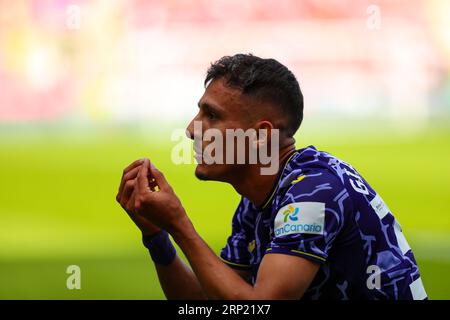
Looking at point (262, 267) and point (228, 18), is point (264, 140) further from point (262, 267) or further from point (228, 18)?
point (228, 18)

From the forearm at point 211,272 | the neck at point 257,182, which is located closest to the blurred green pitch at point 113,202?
the neck at point 257,182

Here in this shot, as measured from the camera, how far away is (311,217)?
8.64 feet

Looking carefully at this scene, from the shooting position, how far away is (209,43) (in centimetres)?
1197

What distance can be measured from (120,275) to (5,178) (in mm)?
5092

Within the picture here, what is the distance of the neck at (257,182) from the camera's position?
2.93 m

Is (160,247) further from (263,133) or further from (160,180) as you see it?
(263,133)

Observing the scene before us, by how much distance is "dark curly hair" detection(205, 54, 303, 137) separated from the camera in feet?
9.57

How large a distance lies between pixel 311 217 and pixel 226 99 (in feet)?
1.89

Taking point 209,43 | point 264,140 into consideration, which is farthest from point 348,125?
point 264,140

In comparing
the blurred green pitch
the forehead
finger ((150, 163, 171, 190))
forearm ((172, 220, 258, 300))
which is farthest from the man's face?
the blurred green pitch

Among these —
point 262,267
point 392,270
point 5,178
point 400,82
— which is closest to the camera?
point 262,267

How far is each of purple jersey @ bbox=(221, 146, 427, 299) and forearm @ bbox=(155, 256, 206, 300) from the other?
375mm

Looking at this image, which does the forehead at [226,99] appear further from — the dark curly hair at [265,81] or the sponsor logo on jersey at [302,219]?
the sponsor logo on jersey at [302,219]

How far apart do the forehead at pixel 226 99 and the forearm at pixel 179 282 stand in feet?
2.20
